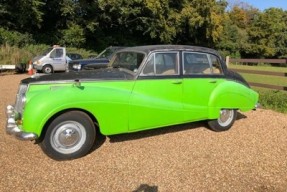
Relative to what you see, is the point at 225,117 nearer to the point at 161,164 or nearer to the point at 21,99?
the point at 161,164

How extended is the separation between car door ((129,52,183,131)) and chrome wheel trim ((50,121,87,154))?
86cm

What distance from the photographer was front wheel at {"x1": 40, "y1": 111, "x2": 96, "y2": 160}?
5082mm

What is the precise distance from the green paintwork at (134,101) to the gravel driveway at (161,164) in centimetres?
44

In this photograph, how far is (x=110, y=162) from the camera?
5156 millimetres

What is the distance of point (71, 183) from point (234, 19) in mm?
66301

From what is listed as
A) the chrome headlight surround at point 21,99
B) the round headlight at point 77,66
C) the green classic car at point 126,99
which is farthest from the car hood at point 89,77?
the round headlight at point 77,66

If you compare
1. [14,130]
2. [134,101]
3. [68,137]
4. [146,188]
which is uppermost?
[134,101]

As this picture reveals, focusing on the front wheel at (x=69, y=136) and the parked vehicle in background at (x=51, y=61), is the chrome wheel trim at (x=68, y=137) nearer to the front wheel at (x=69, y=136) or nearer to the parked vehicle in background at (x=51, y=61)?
the front wheel at (x=69, y=136)

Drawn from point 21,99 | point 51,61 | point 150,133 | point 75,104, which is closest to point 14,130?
point 21,99

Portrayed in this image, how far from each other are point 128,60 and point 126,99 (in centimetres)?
108

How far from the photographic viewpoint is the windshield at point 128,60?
596 centimetres

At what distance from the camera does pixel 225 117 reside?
23.1ft

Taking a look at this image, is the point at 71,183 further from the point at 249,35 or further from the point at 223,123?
the point at 249,35

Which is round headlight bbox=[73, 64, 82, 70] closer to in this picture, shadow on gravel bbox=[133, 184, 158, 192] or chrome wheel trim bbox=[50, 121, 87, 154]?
chrome wheel trim bbox=[50, 121, 87, 154]
